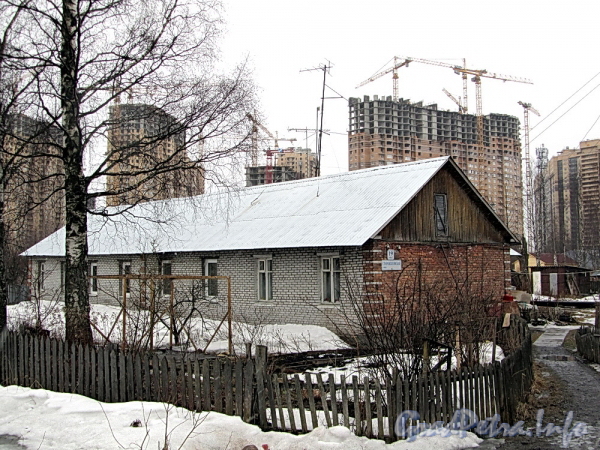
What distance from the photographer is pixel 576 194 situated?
68.6 meters

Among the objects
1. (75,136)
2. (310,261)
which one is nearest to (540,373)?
(310,261)

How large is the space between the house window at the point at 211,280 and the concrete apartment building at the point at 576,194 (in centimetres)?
4967

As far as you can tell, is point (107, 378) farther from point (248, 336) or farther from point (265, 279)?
point (265, 279)

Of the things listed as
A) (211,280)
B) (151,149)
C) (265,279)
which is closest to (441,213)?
(265,279)

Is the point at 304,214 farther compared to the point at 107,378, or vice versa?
the point at 304,214

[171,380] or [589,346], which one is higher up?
[171,380]

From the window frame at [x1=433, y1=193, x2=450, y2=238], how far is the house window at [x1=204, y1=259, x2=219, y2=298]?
27.4 ft

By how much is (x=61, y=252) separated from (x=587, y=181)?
6341cm

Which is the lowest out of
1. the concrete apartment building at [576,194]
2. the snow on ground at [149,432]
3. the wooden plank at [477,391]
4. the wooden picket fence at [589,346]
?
the wooden picket fence at [589,346]

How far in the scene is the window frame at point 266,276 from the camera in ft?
69.6

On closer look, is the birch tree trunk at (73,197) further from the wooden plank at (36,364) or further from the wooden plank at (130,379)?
the wooden plank at (130,379)

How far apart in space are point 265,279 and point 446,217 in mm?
6482

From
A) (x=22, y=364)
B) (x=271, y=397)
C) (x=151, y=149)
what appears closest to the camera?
(x=271, y=397)

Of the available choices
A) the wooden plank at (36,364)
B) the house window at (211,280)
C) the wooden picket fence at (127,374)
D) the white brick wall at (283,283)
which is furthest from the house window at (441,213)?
the wooden plank at (36,364)
